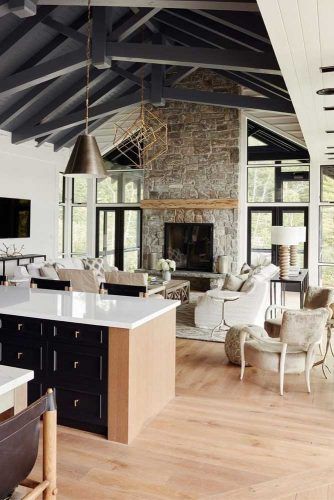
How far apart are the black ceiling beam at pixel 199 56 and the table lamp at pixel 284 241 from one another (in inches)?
95.4

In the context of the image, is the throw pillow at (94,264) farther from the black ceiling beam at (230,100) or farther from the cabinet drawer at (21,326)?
the cabinet drawer at (21,326)

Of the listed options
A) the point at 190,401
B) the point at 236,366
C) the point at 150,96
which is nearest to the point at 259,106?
the point at 150,96

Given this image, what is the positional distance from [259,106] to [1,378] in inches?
312

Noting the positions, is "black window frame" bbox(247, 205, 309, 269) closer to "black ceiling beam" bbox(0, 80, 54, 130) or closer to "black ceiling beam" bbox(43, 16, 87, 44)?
"black ceiling beam" bbox(0, 80, 54, 130)

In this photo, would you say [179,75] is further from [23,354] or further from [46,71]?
[23,354]

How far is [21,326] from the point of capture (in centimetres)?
358

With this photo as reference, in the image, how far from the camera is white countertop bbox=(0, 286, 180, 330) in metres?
3.31

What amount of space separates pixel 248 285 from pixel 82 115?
18.5 feet

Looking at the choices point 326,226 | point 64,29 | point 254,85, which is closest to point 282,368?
point 64,29

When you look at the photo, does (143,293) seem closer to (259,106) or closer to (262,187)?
(259,106)

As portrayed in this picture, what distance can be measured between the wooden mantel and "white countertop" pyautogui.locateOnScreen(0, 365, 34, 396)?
9.54 meters

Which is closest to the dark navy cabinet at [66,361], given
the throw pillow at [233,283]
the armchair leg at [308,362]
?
the armchair leg at [308,362]

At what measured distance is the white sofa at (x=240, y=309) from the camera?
6.72 metres

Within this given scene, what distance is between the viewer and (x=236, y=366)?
5281 millimetres
